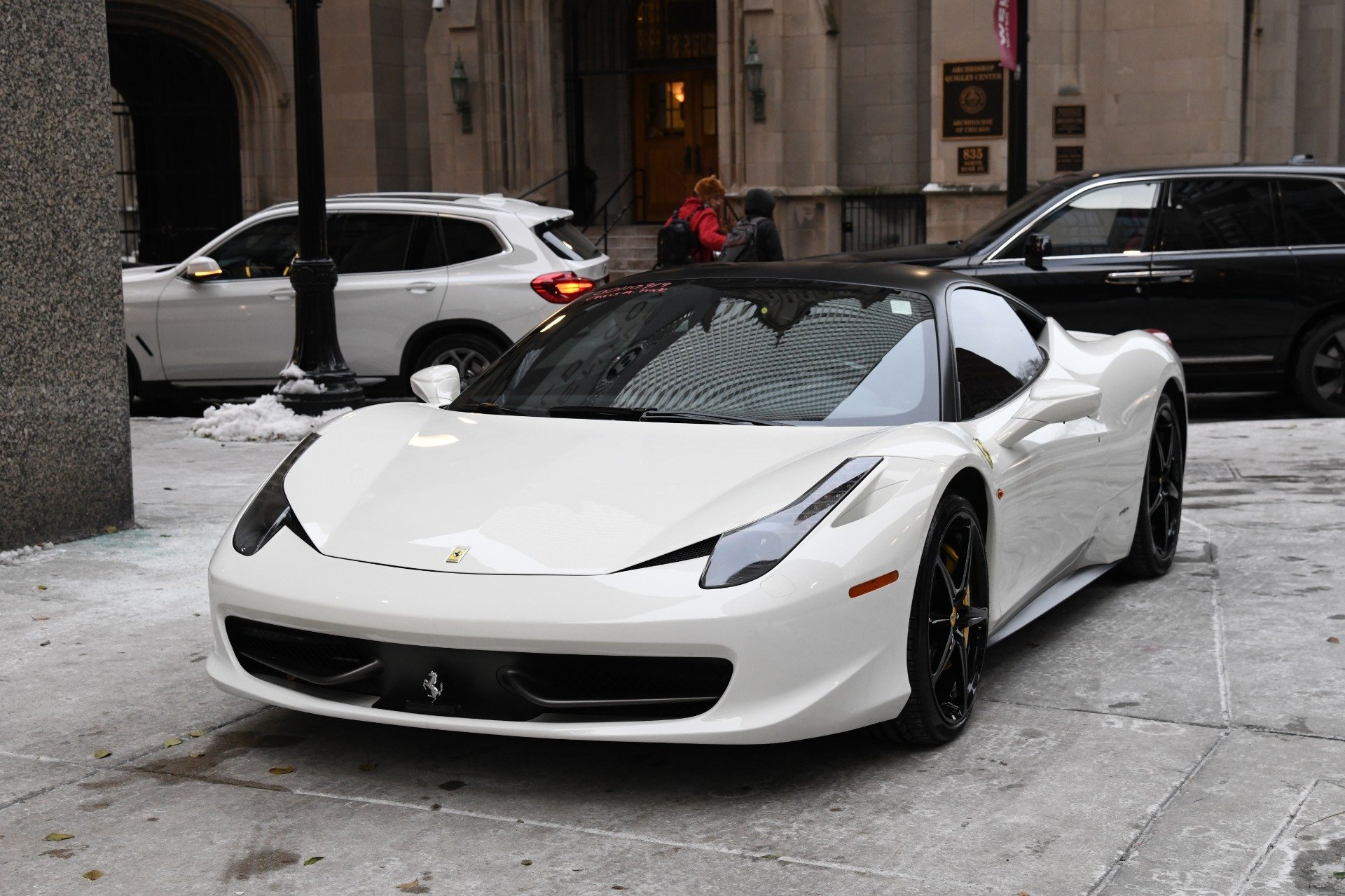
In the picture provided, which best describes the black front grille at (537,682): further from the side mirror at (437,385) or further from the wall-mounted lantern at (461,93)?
the wall-mounted lantern at (461,93)

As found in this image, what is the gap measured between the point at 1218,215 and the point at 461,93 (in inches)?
540

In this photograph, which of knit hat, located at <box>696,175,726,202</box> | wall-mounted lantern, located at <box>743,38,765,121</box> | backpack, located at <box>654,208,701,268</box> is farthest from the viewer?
wall-mounted lantern, located at <box>743,38,765,121</box>

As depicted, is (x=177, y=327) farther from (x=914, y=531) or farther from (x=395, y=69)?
(x=395, y=69)

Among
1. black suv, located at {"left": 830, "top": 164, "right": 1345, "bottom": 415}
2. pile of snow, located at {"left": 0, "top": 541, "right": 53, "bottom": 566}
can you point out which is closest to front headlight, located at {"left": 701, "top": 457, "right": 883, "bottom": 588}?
pile of snow, located at {"left": 0, "top": 541, "right": 53, "bottom": 566}

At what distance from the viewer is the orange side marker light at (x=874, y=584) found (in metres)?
3.91

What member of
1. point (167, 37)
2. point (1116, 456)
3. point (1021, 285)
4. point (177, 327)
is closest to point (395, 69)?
point (167, 37)

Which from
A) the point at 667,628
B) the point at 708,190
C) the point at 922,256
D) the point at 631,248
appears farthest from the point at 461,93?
the point at 667,628

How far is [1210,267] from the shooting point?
36.8ft

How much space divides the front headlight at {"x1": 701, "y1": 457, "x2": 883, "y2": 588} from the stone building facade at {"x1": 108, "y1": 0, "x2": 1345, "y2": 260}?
1729 centimetres

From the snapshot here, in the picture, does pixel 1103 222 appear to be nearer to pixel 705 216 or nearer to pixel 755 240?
pixel 755 240

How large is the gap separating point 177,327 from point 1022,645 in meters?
8.92

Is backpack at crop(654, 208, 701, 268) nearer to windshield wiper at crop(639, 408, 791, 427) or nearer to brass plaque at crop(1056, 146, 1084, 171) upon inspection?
brass plaque at crop(1056, 146, 1084, 171)

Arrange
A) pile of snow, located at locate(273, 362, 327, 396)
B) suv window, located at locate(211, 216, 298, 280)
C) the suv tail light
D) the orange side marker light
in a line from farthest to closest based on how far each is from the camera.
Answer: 1. suv window, located at locate(211, 216, 298, 280)
2. the suv tail light
3. pile of snow, located at locate(273, 362, 327, 396)
4. the orange side marker light

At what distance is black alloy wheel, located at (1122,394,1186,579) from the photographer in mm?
6332
